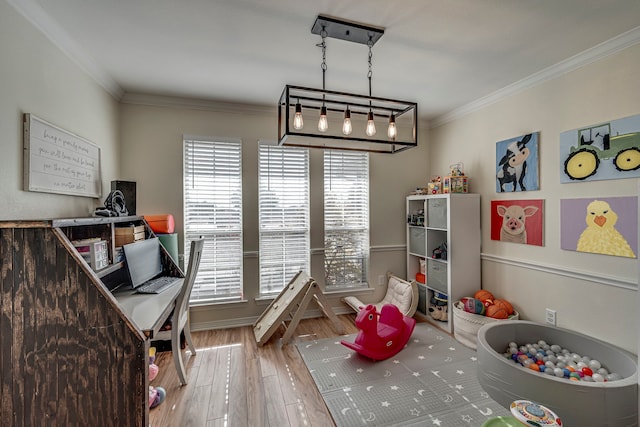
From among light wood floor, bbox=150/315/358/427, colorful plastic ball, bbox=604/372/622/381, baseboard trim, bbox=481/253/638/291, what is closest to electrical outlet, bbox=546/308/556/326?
baseboard trim, bbox=481/253/638/291

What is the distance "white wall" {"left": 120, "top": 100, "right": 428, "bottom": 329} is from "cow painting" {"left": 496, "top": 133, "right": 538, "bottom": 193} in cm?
117

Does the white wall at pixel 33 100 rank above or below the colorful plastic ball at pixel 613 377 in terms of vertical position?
above

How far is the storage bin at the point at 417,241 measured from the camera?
3633 millimetres

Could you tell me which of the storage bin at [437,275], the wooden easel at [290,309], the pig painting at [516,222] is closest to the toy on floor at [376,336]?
the wooden easel at [290,309]

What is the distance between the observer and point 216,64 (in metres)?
2.44

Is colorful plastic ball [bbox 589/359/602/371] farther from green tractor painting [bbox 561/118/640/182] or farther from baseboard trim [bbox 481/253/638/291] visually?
green tractor painting [bbox 561/118/640/182]

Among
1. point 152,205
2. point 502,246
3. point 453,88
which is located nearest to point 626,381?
point 502,246

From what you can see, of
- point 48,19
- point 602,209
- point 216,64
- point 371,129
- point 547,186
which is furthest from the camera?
point 547,186

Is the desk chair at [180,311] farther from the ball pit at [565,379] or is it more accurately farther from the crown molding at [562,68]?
the crown molding at [562,68]

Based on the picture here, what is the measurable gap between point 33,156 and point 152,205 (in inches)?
54.4

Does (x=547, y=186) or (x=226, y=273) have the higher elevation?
(x=547, y=186)

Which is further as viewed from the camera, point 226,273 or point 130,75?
point 226,273

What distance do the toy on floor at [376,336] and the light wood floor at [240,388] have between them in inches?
22.4

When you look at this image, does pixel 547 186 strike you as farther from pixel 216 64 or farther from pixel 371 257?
pixel 216 64
